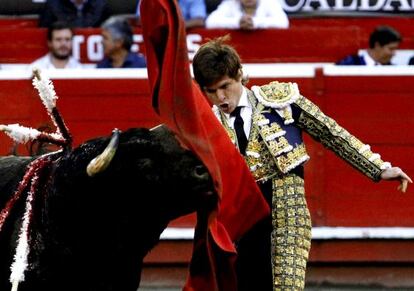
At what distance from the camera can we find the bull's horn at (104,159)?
399 centimetres

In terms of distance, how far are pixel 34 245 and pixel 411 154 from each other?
3537 millimetres

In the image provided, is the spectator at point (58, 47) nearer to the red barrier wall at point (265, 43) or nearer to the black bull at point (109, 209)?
the red barrier wall at point (265, 43)

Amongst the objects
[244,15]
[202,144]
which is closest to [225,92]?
[202,144]

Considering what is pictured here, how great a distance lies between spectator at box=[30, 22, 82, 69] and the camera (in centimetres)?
817

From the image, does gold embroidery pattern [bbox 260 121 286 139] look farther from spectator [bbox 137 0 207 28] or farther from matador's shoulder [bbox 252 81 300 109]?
spectator [bbox 137 0 207 28]

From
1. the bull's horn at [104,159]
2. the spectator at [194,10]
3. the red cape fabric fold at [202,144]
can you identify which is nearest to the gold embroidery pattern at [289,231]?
the red cape fabric fold at [202,144]

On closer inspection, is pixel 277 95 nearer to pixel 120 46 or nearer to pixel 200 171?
pixel 200 171

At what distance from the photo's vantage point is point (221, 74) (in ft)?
15.2

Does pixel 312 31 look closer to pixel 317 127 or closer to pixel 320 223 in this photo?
pixel 320 223

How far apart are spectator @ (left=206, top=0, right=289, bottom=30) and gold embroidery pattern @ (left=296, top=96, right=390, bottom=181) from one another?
350 centimetres

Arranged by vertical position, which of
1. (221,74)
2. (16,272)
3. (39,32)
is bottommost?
(39,32)

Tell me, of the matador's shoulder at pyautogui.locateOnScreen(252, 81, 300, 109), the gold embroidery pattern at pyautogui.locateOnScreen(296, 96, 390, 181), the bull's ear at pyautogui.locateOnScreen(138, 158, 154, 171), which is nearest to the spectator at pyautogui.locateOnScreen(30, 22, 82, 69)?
the matador's shoulder at pyautogui.locateOnScreen(252, 81, 300, 109)

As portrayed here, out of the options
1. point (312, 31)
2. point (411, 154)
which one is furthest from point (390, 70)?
point (312, 31)

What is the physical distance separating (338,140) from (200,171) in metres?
0.90
